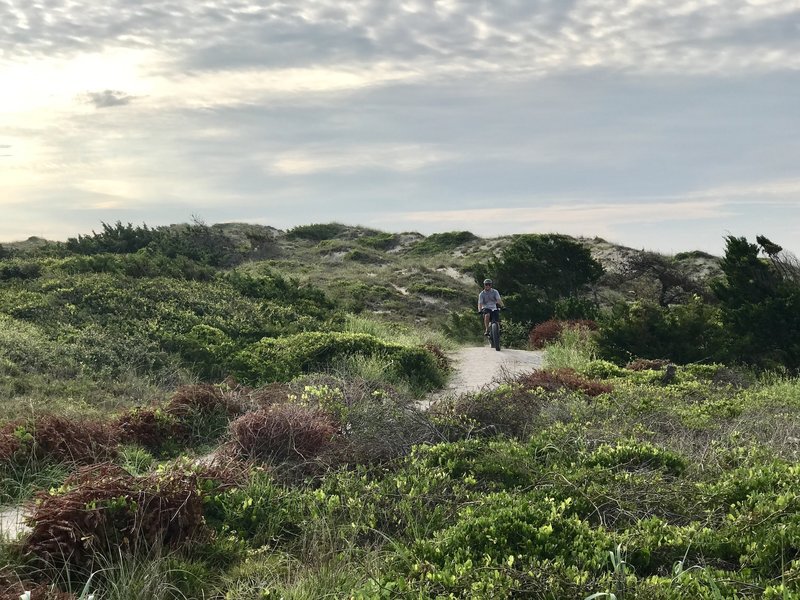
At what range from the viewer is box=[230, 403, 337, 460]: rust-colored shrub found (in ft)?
22.1

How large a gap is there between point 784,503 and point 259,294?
1516cm

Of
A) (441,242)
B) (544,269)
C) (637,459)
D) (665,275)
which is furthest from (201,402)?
(441,242)

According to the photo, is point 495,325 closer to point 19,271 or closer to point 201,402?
point 201,402

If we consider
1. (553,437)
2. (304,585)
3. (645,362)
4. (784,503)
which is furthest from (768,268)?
Answer: (304,585)

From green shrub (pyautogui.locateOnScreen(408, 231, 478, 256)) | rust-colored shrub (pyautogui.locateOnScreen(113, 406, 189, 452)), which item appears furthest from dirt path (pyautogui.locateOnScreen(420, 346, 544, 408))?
green shrub (pyautogui.locateOnScreen(408, 231, 478, 256))

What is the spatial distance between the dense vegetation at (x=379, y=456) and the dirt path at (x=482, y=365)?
52 centimetres

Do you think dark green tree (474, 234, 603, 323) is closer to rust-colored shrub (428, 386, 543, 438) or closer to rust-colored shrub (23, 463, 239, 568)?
rust-colored shrub (428, 386, 543, 438)

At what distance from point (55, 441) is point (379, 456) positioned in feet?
10.5

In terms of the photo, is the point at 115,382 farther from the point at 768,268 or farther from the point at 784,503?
the point at 768,268

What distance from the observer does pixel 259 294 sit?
1842 centimetres

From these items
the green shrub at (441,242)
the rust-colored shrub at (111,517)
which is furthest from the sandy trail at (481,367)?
the green shrub at (441,242)

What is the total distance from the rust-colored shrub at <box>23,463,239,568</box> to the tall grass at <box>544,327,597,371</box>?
883 centimetres

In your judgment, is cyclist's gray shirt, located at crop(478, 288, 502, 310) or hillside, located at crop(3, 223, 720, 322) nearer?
cyclist's gray shirt, located at crop(478, 288, 502, 310)

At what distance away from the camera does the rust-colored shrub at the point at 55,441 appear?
671cm
